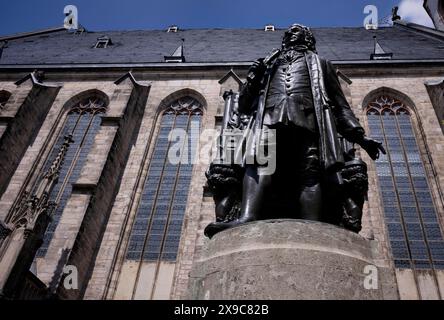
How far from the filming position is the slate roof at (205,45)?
1602 cm

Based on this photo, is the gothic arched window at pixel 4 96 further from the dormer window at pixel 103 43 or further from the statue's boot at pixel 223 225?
the statue's boot at pixel 223 225

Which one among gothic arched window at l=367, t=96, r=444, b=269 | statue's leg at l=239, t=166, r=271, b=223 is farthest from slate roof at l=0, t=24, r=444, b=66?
statue's leg at l=239, t=166, r=271, b=223

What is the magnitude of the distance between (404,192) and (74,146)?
35.0ft

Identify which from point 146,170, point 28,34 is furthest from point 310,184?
point 28,34

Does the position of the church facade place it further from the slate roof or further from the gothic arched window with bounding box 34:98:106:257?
the slate roof

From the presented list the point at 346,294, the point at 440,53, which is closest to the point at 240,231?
the point at 346,294

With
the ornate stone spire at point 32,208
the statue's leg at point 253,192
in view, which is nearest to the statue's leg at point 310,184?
the statue's leg at point 253,192

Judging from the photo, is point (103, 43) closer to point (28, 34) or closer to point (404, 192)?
point (28, 34)

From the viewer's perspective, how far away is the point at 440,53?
49.2ft

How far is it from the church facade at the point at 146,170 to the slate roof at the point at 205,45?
1.05ft

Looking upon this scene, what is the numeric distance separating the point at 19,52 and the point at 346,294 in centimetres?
2136

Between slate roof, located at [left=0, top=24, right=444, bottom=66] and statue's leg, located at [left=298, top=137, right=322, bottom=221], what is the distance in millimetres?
12346

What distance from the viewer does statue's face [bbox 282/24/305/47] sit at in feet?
11.1
